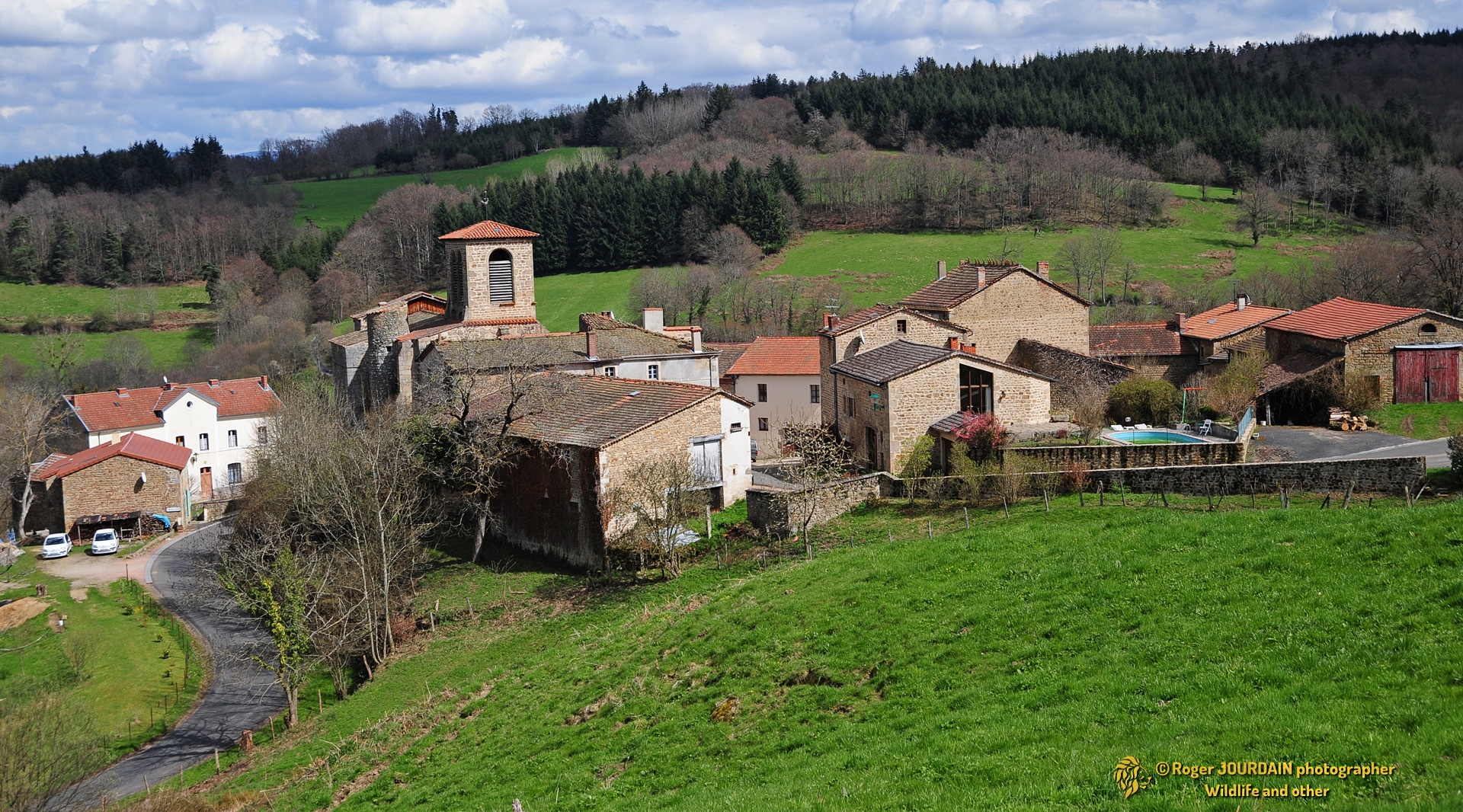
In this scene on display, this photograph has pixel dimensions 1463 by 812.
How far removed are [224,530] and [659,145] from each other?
104m

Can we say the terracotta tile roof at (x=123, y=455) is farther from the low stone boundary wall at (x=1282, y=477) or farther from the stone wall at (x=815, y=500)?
the low stone boundary wall at (x=1282, y=477)

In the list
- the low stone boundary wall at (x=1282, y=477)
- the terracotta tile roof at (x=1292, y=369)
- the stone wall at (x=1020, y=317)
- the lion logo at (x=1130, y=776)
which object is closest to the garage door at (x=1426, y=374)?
the terracotta tile roof at (x=1292, y=369)

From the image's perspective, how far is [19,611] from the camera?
37844 millimetres

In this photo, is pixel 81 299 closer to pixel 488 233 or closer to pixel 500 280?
pixel 500 280

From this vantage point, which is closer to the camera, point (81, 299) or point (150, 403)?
point (150, 403)

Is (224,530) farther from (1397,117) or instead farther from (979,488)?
(1397,117)

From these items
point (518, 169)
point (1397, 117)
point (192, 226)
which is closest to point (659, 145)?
point (518, 169)

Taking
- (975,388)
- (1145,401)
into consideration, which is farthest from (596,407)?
(1145,401)

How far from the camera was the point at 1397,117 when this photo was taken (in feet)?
392

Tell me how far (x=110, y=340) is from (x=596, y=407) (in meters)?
73.6

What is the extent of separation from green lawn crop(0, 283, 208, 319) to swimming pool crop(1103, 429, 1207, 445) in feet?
304

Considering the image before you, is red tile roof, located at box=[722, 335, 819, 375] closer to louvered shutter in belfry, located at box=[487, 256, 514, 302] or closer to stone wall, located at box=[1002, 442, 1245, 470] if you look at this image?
louvered shutter in belfry, located at box=[487, 256, 514, 302]

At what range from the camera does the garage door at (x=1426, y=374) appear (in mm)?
34844

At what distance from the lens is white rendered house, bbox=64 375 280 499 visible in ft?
188
